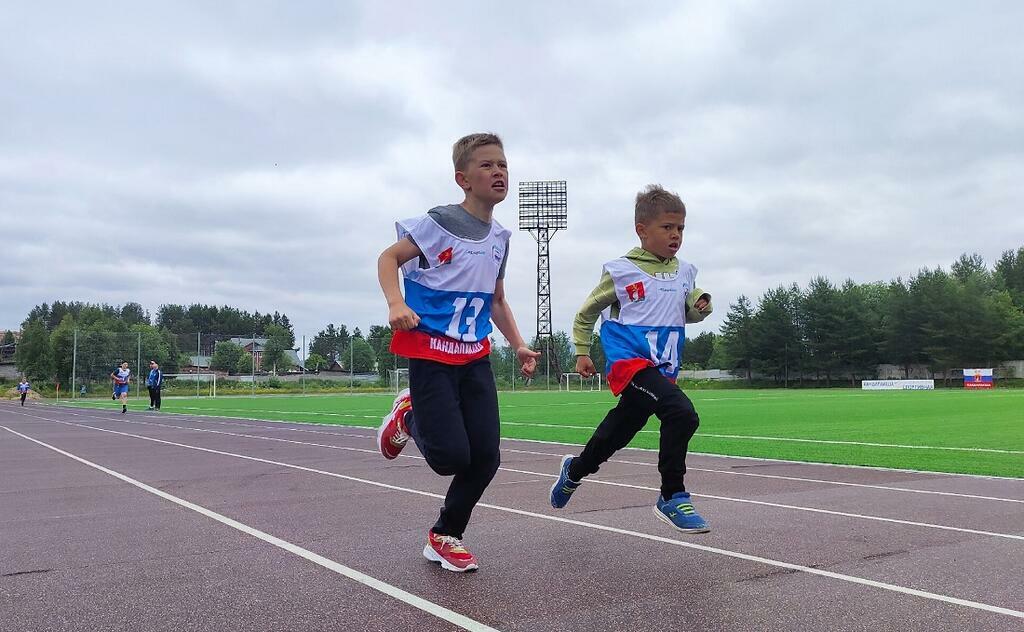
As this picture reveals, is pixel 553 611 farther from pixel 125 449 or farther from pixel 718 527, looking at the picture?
pixel 125 449

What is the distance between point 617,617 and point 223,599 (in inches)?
65.3

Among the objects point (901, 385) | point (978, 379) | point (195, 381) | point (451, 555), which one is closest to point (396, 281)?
point (451, 555)

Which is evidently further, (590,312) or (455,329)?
(590,312)

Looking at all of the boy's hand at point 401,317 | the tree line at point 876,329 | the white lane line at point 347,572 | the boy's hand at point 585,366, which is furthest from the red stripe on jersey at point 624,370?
the tree line at point 876,329

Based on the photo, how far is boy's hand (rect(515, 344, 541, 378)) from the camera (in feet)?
15.1

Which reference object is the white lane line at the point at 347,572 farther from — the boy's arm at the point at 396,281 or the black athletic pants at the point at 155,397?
the black athletic pants at the point at 155,397

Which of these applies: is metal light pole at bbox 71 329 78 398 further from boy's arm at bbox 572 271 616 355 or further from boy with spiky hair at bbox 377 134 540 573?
boy with spiky hair at bbox 377 134 540 573

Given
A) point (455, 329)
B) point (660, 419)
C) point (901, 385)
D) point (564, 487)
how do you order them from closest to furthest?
point (455, 329), point (660, 419), point (564, 487), point (901, 385)

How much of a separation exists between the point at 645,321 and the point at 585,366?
53 centimetres

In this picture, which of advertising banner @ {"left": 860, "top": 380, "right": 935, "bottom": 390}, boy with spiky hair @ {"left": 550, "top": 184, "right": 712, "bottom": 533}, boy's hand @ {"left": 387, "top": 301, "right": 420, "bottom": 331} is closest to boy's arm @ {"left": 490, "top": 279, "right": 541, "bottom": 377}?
boy with spiky hair @ {"left": 550, "top": 184, "right": 712, "bottom": 533}

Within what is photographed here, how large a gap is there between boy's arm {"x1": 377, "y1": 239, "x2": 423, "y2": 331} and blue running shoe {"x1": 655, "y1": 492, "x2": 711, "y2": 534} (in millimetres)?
1767

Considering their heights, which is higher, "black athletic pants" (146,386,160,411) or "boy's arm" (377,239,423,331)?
"boy's arm" (377,239,423,331)

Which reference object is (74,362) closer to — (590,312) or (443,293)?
(590,312)

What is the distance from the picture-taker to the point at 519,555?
4484 millimetres
